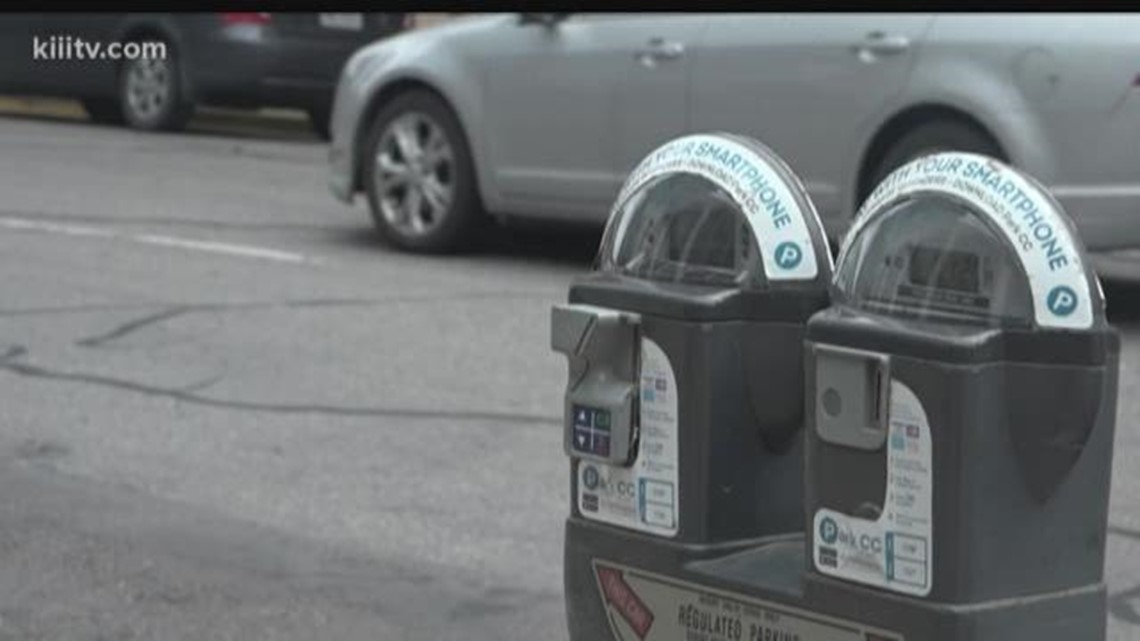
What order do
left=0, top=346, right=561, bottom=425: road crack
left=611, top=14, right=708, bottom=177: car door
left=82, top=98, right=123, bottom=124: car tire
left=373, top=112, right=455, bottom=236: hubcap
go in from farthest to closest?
left=82, top=98, right=123, bottom=124: car tire, left=373, top=112, right=455, bottom=236: hubcap, left=611, top=14, right=708, bottom=177: car door, left=0, top=346, right=561, bottom=425: road crack

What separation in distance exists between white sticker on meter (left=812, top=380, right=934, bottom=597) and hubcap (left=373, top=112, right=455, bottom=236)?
7724 millimetres

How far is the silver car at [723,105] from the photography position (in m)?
8.73

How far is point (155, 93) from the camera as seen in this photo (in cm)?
1778

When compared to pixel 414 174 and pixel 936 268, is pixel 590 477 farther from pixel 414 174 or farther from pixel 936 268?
pixel 414 174

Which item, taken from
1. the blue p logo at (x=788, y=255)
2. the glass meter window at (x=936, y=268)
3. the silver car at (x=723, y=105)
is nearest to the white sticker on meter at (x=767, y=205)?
the blue p logo at (x=788, y=255)

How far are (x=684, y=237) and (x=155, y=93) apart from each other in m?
14.6

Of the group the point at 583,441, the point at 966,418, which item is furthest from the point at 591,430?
the point at 966,418

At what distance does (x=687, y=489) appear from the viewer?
11.5ft

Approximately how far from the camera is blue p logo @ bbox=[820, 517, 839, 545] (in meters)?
3.28

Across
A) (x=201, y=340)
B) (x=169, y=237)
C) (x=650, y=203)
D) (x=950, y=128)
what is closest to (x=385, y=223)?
(x=169, y=237)

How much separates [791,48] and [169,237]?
3320 millimetres

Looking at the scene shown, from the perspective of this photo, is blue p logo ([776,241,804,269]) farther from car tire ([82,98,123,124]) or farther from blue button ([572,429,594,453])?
car tire ([82,98,123,124])

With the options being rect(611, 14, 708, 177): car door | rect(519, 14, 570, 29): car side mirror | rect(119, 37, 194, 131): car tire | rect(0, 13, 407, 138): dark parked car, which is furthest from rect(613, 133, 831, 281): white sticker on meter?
rect(119, 37, 194, 131): car tire

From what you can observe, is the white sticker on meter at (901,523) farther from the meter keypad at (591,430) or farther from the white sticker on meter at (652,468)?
the meter keypad at (591,430)
